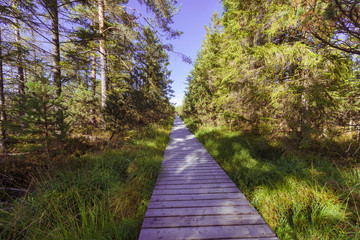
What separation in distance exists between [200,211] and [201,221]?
0.19m

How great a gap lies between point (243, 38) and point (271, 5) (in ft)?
4.15

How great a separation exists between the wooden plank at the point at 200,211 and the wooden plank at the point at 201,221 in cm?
6

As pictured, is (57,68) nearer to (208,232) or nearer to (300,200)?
(208,232)

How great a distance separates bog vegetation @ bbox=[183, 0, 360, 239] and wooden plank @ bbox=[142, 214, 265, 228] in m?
0.35

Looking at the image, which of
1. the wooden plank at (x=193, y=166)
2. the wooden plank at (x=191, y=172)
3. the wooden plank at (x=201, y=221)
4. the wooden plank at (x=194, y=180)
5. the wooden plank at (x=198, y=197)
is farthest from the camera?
the wooden plank at (x=193, y=166)

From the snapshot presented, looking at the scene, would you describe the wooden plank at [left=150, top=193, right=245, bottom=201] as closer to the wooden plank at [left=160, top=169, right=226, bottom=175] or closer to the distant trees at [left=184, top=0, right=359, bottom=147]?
the wooden plank at [left=160, top=169, right=226, bottom=175]

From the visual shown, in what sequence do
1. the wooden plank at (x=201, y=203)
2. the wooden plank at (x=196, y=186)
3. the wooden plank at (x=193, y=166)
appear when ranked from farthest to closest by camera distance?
the wooden plank at (x=193, y=166)
the wooden plank at (x=196, y=186)
the wooden plank at (x=201, y=203)

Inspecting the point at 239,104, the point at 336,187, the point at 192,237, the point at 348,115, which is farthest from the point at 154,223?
the point at 348,115

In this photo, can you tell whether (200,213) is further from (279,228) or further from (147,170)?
(147,170)

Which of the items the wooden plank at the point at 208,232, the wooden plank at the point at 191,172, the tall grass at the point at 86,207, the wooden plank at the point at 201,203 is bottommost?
the wooden plank at the point at 208,232

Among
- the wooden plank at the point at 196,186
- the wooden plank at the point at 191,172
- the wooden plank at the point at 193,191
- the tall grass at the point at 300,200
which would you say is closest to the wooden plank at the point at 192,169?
the wooden plank at the point at 191,172

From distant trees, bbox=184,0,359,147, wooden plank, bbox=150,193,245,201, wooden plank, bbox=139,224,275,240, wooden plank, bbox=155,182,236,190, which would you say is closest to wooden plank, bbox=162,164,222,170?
wooden plank, bbox=155,182,236,190

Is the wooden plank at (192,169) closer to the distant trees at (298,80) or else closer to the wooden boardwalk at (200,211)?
the wooden boardwalk at (200,211)

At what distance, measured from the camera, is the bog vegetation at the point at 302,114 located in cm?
212
